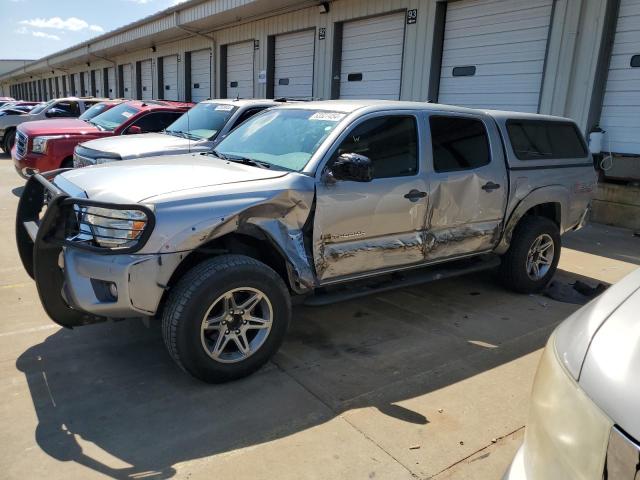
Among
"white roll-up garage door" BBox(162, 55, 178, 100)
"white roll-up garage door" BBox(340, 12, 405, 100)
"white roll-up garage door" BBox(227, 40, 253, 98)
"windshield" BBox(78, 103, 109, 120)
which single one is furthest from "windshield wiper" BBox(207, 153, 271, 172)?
"white roll-up garage door" BBox(162, 55, 178, 100)

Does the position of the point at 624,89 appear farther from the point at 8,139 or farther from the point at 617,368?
the point at 8,139

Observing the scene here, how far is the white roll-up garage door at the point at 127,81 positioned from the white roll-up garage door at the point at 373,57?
18540 mm

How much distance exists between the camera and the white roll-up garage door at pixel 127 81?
28.9m

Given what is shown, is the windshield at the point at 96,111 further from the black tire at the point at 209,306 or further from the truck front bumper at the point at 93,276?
the black tire at the point at 209,306

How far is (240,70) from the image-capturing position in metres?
18.8

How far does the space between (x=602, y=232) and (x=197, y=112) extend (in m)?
7.05

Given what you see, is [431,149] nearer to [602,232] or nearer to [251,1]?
[602,232]

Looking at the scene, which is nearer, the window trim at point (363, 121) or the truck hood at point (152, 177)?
the truck hood at point (152, 177)

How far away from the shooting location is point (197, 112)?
8461 millimetres

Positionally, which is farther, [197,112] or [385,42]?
[385,42]

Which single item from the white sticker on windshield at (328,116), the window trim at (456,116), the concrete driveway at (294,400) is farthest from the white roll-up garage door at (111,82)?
the window trim at (456,116)

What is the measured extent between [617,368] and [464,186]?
3.42 meters

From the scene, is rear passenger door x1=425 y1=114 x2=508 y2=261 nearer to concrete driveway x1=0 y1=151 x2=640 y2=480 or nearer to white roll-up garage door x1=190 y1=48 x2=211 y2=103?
concrete driveway x1=0 y1=151 x2=640 y2=480

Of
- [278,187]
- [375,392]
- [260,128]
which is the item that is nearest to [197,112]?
[260,128]
